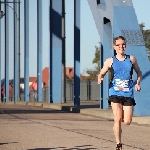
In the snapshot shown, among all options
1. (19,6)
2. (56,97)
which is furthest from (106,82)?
(19,6)

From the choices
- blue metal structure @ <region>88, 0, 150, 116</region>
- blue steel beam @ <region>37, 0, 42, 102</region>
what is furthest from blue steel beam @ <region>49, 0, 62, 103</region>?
blue metal structure @ <region>88, 0, 150, 116</region>

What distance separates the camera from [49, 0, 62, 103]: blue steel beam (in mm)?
42062

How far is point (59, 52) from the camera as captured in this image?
42.3 m

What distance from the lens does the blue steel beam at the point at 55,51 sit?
42.1m

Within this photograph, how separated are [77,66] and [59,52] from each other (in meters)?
4.72

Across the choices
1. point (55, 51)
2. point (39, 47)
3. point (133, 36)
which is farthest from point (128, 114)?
point (39, 47)

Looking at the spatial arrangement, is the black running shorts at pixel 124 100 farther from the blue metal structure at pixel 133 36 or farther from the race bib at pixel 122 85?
the blue metal structure at pixel 133 36

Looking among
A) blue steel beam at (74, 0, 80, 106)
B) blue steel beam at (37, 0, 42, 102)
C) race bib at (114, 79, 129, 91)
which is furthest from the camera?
blue steel beam at (37, 0, 42, 102)

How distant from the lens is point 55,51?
42438mm

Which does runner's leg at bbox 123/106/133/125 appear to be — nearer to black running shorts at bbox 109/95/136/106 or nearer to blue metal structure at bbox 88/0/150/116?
black running shorts at bbox 109/95/136/106

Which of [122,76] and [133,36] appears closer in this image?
[122,76]

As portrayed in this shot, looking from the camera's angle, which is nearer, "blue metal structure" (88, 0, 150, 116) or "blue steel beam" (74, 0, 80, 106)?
"blue metal structure" (88, 0, 150, 116)

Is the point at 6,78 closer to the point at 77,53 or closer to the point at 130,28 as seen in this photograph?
the point at 77,53

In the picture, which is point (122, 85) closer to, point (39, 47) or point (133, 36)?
point (133, 36)
